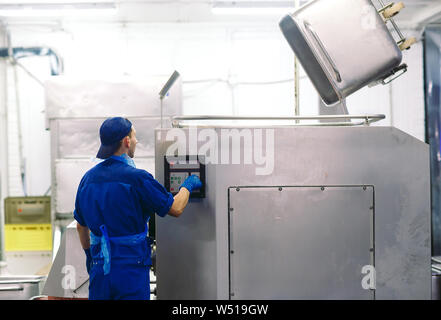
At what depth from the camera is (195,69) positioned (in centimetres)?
453

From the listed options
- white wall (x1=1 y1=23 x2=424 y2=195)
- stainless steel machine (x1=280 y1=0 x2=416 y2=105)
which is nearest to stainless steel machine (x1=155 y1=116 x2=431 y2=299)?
stainless steel machine (x1=280 y1=0 x2=416 y2=105)

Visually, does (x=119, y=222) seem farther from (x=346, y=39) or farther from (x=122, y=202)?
(x=346, y=39)

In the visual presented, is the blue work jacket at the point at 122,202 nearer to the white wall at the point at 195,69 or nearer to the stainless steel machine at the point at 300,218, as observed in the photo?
the stainless steel machine at the point at 300,218

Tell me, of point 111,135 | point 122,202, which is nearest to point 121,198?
point 122,202

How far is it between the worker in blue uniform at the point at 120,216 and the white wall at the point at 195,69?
9.81 ft

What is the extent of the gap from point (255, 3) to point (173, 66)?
48.0 inches

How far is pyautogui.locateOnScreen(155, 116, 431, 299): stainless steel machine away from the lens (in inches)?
68.4

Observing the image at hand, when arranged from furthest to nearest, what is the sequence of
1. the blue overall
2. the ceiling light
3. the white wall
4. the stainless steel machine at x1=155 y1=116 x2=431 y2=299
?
the white wall → the ceiling light → the stainless steel machine at x1=155 y1=116 x2=431 y2=299 → the blue overall

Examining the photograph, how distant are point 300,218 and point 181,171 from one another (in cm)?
60

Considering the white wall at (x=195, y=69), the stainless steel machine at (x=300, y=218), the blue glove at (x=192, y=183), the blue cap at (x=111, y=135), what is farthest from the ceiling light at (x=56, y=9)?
the blue glove at (x=192, y=183)

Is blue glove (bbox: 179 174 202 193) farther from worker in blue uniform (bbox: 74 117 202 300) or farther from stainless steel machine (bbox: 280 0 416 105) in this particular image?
stainless steel machine (bbox: 280 0 416 105)

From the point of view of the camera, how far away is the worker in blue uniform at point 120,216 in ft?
5.32

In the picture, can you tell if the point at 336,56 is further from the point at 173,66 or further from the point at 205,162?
→ the point at 173,66

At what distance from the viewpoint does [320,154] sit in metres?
1.76
